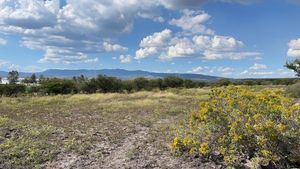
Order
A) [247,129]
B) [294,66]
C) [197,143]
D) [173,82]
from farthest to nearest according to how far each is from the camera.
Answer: [173,82] < [294,66] < [197,143] < [247,129]

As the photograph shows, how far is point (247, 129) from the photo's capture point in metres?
5.99

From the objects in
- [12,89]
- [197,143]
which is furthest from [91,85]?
[197,143]

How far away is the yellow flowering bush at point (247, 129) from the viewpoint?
5.80 meters

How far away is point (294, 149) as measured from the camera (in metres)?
5.88

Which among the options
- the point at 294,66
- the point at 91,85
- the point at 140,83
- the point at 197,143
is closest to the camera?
the point at 197,143

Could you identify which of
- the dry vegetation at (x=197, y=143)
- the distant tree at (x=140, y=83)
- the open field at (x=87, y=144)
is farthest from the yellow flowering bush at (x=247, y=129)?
the distant tree at (x=140, y=83)

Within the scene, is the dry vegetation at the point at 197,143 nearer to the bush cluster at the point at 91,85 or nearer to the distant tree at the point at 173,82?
the bush cluster at the point at 91,85

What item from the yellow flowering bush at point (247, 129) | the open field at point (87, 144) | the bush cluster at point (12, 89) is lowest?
the bush cluster at point (12, 89)

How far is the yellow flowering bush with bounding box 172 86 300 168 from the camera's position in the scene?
580 centimetres

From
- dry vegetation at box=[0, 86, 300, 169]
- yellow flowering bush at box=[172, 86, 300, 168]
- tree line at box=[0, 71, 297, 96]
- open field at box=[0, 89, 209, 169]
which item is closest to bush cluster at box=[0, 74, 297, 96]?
tree line at box=[0, 71, 297, 96]

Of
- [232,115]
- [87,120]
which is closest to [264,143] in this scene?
[232,115]

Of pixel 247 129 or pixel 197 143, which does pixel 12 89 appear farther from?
pixel 247 129

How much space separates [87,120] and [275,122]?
7.02 m

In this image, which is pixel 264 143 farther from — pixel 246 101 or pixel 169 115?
pixel 169 115
